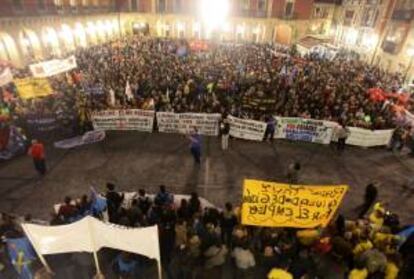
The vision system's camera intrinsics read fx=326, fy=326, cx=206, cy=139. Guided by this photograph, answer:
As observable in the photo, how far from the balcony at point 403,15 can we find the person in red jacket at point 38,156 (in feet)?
101

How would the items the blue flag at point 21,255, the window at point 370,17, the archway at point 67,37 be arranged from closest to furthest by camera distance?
the blue flag at point 21,255 → the archway at point 67,37 → the window at point 370,17

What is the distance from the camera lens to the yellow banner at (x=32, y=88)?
14195 mm

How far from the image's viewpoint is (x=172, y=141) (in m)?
14.6

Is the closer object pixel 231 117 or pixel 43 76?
pixel 231 117

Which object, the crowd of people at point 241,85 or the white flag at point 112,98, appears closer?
the crowd of people at point 241,85

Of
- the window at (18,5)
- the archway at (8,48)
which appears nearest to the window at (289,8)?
the window at (18,5)

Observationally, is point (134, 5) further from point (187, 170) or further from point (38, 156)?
point (187, 170)

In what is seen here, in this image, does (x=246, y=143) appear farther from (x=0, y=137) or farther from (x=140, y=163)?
(x=0, y=137)

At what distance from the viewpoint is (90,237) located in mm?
6137

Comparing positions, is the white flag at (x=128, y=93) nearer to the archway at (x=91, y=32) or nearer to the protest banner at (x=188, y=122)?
the protest banner at (x=188, y=122)

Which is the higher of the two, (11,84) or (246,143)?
(11,84)

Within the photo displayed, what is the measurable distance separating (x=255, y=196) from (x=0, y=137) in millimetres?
10710

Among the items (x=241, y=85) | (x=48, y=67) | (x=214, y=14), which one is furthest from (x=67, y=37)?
(x=241, y=85)

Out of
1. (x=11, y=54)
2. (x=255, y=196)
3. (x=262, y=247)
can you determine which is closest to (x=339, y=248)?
(x=262, y=247)
